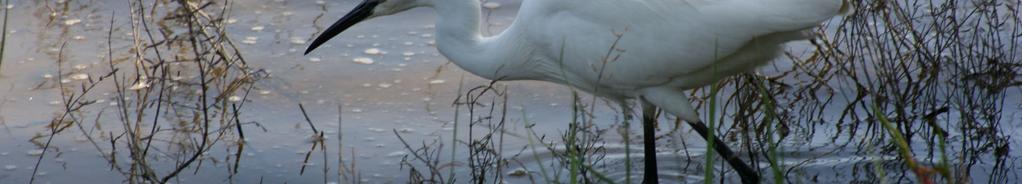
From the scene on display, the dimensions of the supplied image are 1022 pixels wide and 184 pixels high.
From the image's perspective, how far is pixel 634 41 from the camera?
12.4ft

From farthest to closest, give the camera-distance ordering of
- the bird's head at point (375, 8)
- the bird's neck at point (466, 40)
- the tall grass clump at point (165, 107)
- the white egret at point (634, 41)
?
the tall grass clump at point (165, 107)
the bird's head at point (375, 8)
the bird's neck at point (466, 40)
the white egret at point (634, 41)

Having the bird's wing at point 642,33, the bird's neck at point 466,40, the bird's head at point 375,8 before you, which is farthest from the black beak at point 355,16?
the bird's wing at point 642,33

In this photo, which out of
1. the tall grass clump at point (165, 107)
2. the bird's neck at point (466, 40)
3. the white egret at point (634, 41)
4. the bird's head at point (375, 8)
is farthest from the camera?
the tall grass clump at point (165, 107)

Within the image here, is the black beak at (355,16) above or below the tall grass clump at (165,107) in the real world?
above

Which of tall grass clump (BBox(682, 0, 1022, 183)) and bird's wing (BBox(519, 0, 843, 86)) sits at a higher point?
bird's wing (BBox(519, 0, 843, 86))

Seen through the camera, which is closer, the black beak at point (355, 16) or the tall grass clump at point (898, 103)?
the black beak at point (355, 16)

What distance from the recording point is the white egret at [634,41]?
3598 millimetres

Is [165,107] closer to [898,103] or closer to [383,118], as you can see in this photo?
[383,118]

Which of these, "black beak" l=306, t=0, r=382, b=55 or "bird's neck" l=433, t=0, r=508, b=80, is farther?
"black beak" l=306, t=0, r=382, b=55

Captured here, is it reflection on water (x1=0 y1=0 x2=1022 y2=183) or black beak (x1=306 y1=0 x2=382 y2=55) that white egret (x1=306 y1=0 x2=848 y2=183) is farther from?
reflection on water (x1=0 y1=0 x2=1022 y2=183)

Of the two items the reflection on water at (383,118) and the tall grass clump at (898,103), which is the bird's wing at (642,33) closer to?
the reflection on water at (383,118)

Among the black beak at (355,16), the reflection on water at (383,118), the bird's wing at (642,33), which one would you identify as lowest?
the reflection on water at (383,118)

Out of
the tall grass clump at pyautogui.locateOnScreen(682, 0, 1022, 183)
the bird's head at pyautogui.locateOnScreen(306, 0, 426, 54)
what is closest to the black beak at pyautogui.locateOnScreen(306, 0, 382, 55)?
the bird's head at pyautogui.locateOnScreen(306, 0, 426, 54)

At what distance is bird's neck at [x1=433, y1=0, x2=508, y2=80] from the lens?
3982 millimetres
